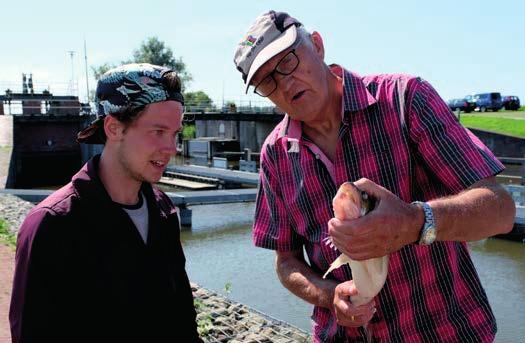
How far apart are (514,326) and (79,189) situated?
8.94 meters

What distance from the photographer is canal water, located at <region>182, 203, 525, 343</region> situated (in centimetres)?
954

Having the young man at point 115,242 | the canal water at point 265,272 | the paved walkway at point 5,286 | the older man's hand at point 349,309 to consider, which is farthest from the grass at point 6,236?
the older man's hand at point 349,309

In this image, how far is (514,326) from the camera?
9219 millimetres

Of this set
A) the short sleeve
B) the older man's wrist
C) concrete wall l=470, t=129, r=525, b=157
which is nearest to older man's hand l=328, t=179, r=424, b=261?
the older man's wrist

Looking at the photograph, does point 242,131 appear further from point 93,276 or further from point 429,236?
point 429,236

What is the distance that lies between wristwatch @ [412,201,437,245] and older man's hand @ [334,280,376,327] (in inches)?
15.4

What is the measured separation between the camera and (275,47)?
90.1 inches

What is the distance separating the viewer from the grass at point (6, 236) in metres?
10.3

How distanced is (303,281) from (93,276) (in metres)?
0.90

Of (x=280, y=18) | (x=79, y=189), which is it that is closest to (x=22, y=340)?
(x=79, y=189)

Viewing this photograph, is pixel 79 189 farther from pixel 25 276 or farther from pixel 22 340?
pixel 22 340

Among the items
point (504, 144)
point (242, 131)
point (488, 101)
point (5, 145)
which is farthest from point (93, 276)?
point (242, 131)

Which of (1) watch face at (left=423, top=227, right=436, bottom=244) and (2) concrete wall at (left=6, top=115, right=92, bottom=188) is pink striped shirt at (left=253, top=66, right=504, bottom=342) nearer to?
(1) watch face at (left=423, top=227, right=436, bottom=244)

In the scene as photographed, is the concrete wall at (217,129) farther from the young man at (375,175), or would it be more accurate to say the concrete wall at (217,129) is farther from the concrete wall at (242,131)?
the young man at (375,175)
